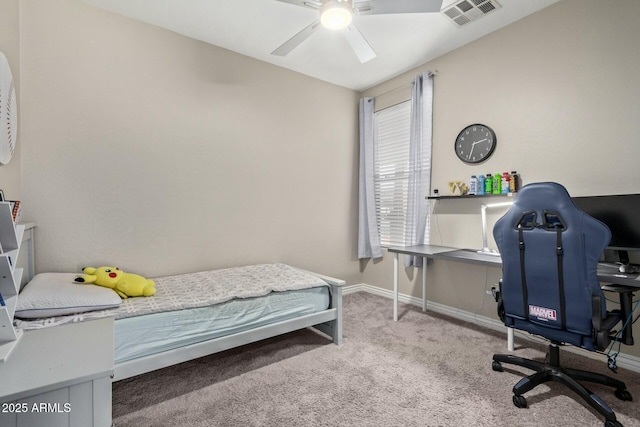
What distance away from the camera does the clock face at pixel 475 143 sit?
2.79 m

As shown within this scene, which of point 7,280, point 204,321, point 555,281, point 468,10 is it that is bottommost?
point 204,321

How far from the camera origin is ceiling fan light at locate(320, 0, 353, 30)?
1.82 metres

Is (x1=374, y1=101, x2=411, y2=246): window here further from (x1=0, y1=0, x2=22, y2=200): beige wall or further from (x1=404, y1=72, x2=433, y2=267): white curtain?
(x1=0, y1=0, x2=22, y2=200): beige wall

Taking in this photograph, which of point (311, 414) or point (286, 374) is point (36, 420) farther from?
point (286, 374)

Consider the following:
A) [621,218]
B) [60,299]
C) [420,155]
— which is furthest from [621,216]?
[60,299]

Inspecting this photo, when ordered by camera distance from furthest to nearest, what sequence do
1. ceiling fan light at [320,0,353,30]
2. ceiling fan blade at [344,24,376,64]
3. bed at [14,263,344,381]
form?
A: ceiling fan blade at [344,24,376,64] → ceiling fan light at [320,0,353,30] → bed at [14,263,344,381]

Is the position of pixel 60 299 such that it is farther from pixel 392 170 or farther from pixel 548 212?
pixel 392 170

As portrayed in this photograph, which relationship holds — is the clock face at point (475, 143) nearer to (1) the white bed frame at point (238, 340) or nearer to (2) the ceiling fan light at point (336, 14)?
(2) the ceiling fan light at point (336, 14)

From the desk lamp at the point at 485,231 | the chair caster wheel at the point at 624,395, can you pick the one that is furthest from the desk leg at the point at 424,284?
the chair caster wheel at the point at 624,395

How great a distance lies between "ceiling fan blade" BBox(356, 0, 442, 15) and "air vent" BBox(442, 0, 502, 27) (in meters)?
0.62

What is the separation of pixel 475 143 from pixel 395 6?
1.56 m

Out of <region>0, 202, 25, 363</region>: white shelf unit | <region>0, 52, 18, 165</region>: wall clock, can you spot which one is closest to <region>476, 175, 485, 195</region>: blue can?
<region>0, 202, 25, 363</region>: white shelf unit

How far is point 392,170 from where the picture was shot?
3709 millimetres

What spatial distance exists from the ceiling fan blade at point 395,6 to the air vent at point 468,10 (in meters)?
0.62
